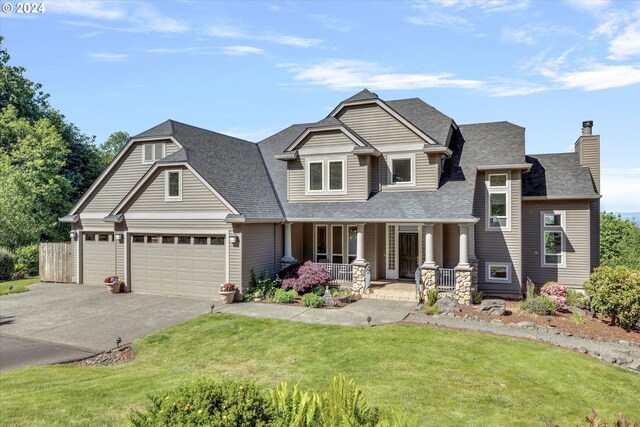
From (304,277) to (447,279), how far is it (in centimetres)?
615

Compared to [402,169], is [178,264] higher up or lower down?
lower down

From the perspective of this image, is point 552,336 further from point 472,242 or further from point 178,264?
point 178,264

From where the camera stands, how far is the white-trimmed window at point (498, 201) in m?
17.6

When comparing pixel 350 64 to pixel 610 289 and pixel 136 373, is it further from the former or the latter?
pixel 136 373

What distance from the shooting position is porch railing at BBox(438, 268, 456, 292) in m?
15.8

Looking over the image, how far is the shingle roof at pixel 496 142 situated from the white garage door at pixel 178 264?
1291 cm

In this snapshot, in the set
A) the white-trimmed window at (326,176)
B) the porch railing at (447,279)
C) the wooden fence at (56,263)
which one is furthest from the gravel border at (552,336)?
the wooden fence at (56,263)

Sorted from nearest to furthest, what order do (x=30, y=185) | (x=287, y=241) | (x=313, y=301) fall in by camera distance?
(x=313, y=301) < (x=287, y=241) < (x=30, y=185)

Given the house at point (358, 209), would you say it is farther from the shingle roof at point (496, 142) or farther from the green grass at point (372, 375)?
the green grass at point (372, 375)

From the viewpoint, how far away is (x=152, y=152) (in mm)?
19094

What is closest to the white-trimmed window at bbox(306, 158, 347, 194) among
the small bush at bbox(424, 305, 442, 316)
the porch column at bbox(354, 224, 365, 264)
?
the porch column at bbox(354, 224, 365, 264)

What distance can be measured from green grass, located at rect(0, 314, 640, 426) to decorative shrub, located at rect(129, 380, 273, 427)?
104 inches

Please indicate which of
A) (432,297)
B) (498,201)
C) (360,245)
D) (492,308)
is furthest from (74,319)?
(498,201)

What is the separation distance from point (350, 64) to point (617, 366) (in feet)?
48.9
